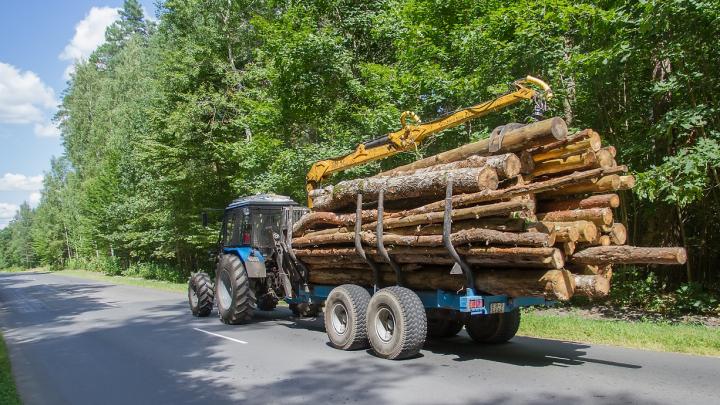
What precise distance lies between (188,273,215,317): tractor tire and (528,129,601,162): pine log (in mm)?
9335

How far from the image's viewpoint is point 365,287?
382 inches

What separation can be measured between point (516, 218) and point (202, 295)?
31.1 ft

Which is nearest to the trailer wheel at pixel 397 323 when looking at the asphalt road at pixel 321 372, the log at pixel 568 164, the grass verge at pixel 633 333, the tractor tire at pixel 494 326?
the asphalt road at pixel 321 372

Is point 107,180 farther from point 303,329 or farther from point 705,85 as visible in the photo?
point 705,85

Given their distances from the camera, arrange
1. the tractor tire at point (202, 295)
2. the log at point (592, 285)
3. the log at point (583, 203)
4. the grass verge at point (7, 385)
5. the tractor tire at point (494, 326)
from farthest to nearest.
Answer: the tractor tire at point (202, 295), the tractor tire at point (494, 326), the log at point (583, 203), the log at point (592, 285), the grass verge at point (7, 385)

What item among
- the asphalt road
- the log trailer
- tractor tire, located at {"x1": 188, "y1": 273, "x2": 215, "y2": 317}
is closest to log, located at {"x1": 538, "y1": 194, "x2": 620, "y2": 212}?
the log trailer

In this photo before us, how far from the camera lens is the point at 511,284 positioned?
714cm

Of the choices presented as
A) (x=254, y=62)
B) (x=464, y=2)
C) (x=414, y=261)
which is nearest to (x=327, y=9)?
(x=464, y=2)

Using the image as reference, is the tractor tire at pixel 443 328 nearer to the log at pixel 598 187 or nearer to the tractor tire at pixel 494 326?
the tractor tire at pixel 494 326

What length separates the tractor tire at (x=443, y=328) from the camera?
31.7 ft

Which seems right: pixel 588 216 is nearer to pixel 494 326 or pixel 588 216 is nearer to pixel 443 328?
pixel 494 326

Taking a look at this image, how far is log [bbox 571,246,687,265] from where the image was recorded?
6602 millimetres

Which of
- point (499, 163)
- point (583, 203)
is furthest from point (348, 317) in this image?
point (583, 203)

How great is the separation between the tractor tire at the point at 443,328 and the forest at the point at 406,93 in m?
4.09
